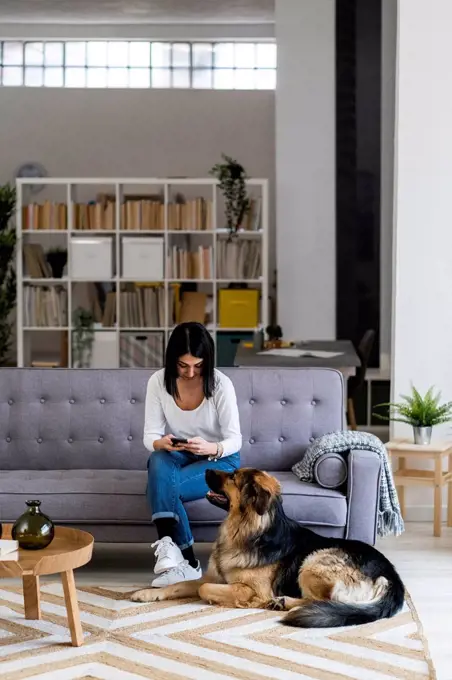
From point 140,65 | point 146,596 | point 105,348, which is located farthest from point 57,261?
point 146,596

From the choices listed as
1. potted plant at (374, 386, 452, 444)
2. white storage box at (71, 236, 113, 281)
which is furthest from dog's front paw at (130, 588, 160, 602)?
white storage box at (71, 236, 113, 281)

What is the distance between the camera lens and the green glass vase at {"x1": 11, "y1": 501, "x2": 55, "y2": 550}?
348cm

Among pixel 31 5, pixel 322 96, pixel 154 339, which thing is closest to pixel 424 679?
pixel 154 339

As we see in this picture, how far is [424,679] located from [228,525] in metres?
0.97

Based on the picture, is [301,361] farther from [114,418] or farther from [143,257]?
[143,257]

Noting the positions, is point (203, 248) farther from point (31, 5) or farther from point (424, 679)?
point (424, 679)

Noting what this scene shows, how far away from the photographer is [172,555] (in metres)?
4.12

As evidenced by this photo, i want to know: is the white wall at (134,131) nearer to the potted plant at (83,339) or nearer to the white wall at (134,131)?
the white wall at (134,131)

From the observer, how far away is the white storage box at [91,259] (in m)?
8.78

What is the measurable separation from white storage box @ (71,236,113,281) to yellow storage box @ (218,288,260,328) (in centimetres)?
93

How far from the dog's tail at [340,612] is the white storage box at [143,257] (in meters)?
5.27

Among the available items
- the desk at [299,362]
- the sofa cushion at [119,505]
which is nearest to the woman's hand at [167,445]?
the sofa cushion at [119,505]

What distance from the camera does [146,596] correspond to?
4.01 meters

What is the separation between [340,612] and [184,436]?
3.48 ft
